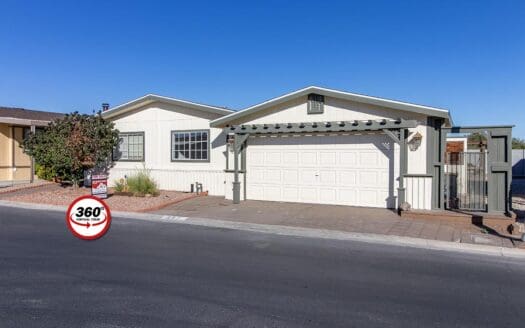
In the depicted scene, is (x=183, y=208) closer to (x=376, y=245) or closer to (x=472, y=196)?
(x=376, y=245)

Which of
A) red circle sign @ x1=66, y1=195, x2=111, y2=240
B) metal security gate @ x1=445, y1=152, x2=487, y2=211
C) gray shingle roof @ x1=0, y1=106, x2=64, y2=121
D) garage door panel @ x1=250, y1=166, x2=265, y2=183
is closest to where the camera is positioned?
red circle sign @ x1=66, y1=195, x2=111, y2=240

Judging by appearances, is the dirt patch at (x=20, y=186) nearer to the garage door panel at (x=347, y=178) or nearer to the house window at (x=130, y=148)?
the house window at (x=130, y=148)

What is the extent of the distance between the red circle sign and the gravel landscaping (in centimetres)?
449

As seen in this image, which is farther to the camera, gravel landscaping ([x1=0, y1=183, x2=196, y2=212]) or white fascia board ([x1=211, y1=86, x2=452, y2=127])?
gravel landscaping ([x1=0, y1=183, x2=196, y2=212])

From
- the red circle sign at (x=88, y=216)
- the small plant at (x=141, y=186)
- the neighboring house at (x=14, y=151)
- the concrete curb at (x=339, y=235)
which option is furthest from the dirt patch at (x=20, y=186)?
the red circle sign at (x=88, y=216)

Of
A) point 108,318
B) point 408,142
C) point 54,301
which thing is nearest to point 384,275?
point 108,318

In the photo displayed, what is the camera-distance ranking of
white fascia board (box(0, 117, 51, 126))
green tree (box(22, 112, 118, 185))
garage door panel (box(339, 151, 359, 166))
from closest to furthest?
garage door panel (box(339, 151, 359, 166)) < green tree (box(22, 112, 118, 185)) < white fascia board (box(0, 117, 51, 126))

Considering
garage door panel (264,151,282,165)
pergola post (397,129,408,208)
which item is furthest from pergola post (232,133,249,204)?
pergola post (397,129,408,208)

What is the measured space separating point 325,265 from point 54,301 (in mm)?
4069

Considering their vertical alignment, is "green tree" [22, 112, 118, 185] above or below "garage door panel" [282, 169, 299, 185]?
above

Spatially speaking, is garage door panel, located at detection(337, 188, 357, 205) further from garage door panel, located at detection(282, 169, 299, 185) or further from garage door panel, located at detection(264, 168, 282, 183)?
garage door panel, located at detection(264, 168, 282, 183)

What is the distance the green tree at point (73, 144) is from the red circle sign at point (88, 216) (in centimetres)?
890

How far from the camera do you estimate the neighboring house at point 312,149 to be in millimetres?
12297

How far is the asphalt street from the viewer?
4.62 m
